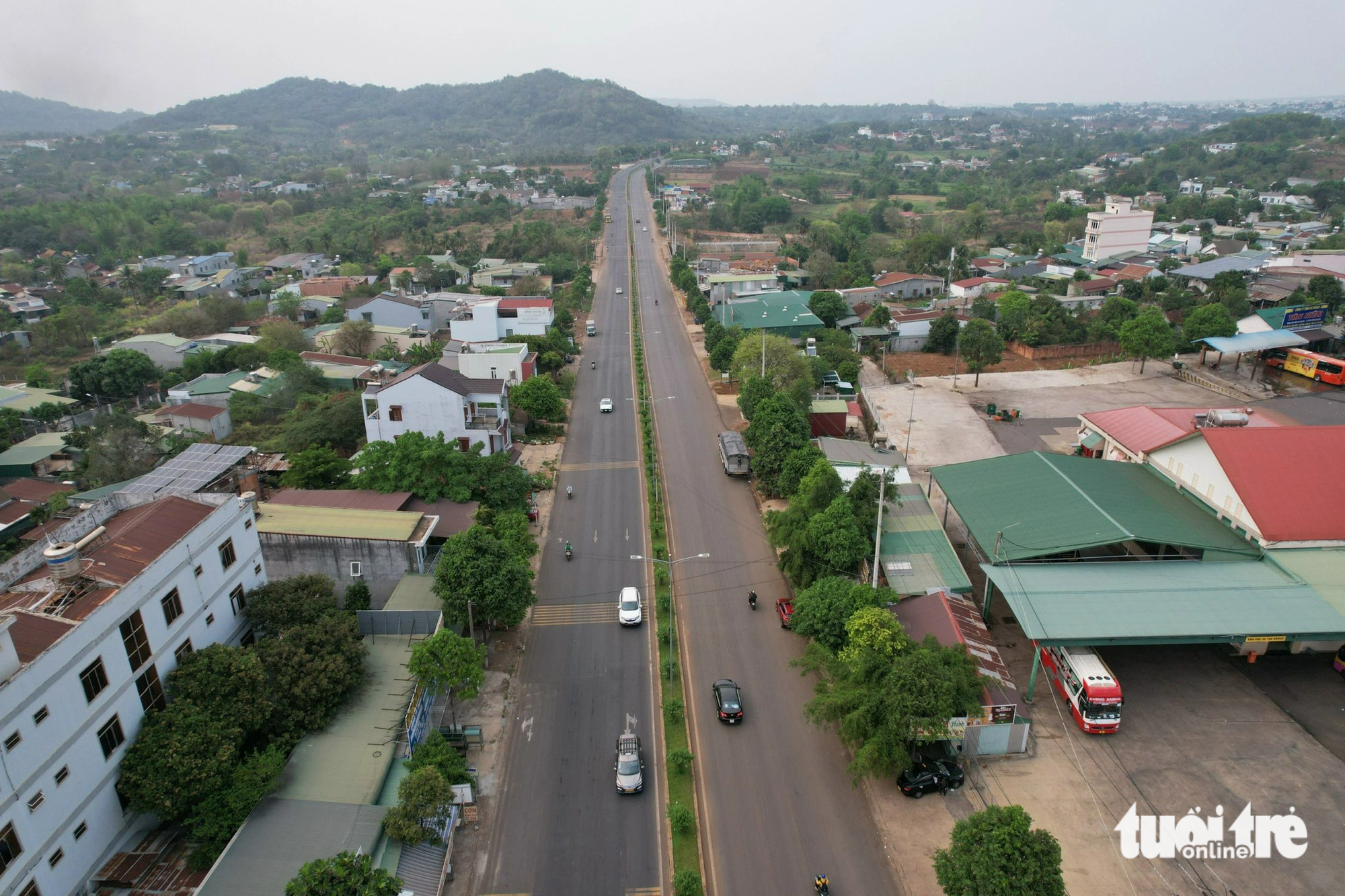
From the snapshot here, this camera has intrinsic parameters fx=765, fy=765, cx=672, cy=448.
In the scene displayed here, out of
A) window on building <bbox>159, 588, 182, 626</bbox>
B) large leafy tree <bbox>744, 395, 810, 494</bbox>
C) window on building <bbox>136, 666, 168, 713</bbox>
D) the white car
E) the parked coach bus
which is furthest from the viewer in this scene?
the parked coach bus

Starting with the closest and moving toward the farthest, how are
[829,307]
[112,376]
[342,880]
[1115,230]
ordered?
[342,880] < [112,376] < [829,307] < [1115,230]

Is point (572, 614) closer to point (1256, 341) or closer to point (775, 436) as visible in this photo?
point (775, 436)

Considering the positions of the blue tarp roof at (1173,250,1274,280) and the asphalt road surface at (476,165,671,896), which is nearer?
the asphalt road surface at (476,165,671,896)

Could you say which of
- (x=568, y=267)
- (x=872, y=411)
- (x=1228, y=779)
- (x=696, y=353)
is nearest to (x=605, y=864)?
(x=1228, y=779)

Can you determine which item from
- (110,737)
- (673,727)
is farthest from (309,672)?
(673,727)

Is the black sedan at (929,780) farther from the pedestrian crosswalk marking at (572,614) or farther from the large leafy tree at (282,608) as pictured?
the large leafy tree at (282,608)

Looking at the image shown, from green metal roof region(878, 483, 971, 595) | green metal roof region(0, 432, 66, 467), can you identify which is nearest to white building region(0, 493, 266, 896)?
green metal roof region(878, 483, 971, 595)

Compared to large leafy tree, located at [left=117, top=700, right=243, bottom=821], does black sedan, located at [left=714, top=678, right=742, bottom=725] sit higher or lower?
lower

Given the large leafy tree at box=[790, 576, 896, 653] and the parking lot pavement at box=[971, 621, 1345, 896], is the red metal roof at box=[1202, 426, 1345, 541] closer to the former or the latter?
the parking lot pavement at box=[971, 621, 1345, 896]
